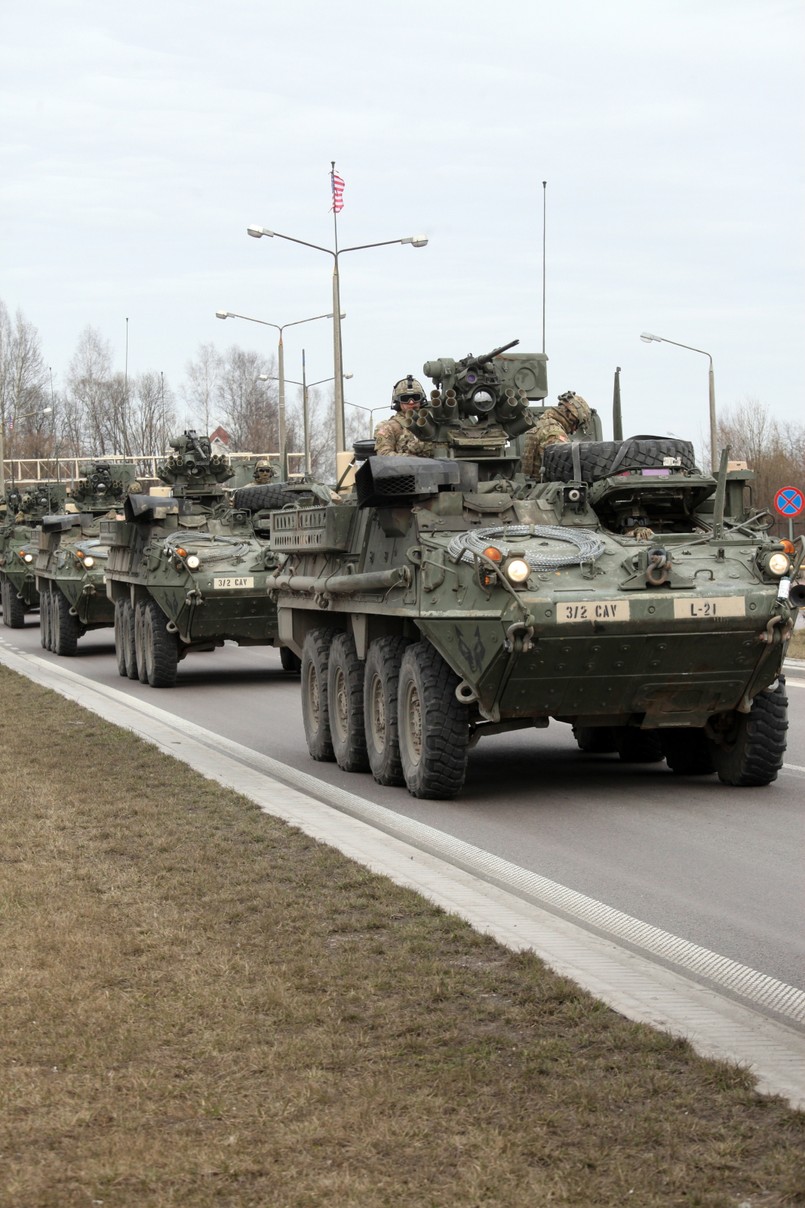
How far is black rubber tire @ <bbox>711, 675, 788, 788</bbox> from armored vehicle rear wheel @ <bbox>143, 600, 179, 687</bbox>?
33.5 feet

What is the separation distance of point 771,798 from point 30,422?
82.2m

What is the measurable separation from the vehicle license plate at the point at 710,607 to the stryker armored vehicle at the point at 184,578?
10.3m

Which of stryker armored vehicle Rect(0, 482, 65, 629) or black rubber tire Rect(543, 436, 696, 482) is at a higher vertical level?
black rubber tire Rect(543, 436, 696, 482)

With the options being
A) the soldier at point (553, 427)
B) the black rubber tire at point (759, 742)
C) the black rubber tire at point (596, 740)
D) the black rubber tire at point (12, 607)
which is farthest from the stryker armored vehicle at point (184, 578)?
the black rubber tire at point (12, 607)

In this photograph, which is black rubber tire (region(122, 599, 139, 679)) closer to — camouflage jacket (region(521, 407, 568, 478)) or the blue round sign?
camouflage jacket (region(521, 407, 568, 478))

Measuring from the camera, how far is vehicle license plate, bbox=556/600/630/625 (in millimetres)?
10852

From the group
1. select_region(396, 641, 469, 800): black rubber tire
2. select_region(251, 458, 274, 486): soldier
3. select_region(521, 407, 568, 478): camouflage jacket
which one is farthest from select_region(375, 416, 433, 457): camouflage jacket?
select_region(251, 458, 274, 486): soldier

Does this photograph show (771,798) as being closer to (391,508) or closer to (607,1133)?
(391,508)

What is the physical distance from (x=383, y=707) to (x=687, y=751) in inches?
84.0

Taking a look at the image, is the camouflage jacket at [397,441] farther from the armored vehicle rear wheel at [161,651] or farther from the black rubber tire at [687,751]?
the armored vehicle rear wheel at [161,651]

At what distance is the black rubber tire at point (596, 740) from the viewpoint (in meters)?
14.1

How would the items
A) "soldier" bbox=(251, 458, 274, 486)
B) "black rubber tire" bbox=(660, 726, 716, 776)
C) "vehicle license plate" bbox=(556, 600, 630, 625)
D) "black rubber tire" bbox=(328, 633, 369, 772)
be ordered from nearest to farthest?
"vehicle license plate" bbox=(556, 600, 630, 625)
"black rubber tire" bbox=(660, 726, 716, 776)
"black rubber tire" bbox=(328, 633, 369, 772)
"soldier" bbox=(251, 458, 274, 486)

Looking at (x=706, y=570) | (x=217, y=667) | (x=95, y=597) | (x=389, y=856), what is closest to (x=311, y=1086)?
(x=389, y=856)

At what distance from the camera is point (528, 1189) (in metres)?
4.62
